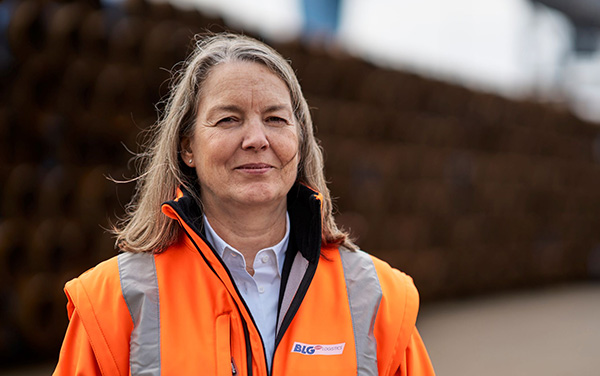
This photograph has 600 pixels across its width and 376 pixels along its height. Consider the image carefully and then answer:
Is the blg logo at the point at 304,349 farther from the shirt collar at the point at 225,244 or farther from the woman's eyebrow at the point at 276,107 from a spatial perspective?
the woman's eyebrow at the point at 276,107

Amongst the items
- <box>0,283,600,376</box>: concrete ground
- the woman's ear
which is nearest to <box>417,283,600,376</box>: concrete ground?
<box>0,283,600,376</box>: concrete ground

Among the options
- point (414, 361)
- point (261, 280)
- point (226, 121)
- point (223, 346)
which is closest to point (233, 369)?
point (223, 346)

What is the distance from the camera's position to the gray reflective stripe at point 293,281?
178 centimetres

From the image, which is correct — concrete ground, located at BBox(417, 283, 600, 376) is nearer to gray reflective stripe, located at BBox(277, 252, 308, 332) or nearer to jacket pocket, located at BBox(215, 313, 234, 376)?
gray reflective stripe, located at BBox(277, 252, 308, 332)

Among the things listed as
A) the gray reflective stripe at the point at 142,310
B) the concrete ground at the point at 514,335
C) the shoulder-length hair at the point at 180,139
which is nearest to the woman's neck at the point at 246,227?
the shoulder-length hair at the point at 180,139

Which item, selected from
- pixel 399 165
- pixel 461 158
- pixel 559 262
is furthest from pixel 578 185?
pixel 399 165

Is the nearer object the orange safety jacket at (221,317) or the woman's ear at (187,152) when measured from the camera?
the orange safety jacket at (221,317)

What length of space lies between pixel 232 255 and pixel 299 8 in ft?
27.5

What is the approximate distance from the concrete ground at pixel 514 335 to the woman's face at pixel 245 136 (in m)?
3.53

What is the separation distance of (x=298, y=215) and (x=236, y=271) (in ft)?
0.96

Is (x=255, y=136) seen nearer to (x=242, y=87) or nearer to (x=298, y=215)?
(x=242, y=87)

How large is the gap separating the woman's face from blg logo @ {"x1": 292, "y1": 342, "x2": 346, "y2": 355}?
1.41 ft

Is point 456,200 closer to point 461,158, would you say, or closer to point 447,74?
point 461,158

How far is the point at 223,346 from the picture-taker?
1.66 m
